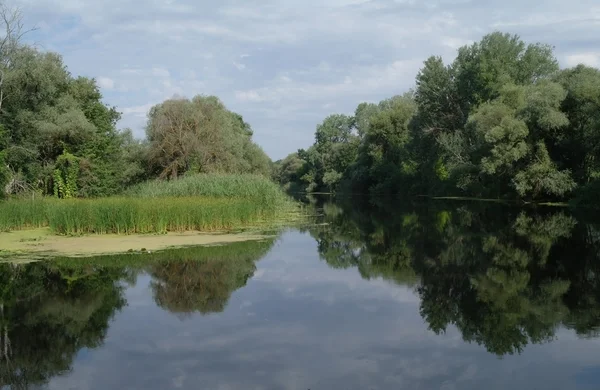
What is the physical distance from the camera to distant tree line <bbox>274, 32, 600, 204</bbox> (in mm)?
38125

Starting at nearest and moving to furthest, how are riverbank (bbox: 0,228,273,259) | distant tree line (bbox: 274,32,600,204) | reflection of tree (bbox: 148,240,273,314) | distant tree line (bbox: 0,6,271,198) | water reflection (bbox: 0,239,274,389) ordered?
1. water reflection (bbox: 0,239,274,389)
2. reflection of tree (bbox: 148,240,273,314)
3. riverbank (bbox: 0,228,273,259)
4. distant tree line (bbox: 0,6,271,198)
5. distant tree line (bbox: 274,32,600,204)

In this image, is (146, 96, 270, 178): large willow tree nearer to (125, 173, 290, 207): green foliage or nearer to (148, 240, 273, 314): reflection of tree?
(125, 173, 290, 207): green foliage

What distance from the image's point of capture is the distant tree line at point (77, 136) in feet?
112

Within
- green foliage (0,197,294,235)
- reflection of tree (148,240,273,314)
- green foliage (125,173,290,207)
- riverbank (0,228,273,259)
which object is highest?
green foliage (125,173,290,207)

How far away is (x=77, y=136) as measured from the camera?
115 feet

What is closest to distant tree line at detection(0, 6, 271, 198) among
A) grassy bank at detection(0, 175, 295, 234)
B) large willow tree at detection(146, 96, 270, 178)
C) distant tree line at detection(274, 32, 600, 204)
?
large willow tree at detection(146, 96, 270, 178)

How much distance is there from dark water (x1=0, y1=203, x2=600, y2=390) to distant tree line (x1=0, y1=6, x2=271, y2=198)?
69.0ft

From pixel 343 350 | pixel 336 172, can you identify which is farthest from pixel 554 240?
pixel 336 172

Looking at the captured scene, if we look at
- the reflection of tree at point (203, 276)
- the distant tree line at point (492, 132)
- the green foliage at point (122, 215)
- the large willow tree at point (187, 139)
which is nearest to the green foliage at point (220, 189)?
the green foliage at point (122, 215)

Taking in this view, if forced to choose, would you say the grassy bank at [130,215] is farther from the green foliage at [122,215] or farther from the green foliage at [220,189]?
the green foliage at [220,189]

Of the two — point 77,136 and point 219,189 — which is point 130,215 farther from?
point 77,136

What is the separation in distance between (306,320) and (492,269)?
20.2 ft

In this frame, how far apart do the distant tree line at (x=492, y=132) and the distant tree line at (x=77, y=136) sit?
1998cm

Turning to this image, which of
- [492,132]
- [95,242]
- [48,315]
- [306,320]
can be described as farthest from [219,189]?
[492,132]
